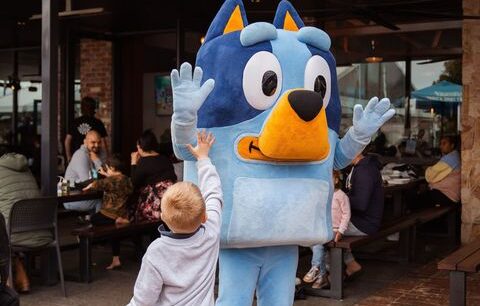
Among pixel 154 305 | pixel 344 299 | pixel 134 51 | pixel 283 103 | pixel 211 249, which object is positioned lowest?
pixel 344 299

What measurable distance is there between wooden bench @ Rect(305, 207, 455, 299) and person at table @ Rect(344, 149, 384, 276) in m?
0.10

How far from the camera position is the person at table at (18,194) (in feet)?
18.9

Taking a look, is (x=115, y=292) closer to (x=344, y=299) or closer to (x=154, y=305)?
(x=344, y=299)

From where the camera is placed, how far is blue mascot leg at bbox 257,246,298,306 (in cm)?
362

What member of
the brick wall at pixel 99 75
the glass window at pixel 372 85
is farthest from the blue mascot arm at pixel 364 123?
the brick wall at pixel 99 75

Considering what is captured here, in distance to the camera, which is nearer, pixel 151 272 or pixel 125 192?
pixel 151 272

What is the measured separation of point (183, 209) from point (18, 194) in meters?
3.49

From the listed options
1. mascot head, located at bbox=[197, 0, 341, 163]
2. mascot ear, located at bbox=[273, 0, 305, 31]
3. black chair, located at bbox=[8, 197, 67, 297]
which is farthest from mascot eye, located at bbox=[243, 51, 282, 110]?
black chair, located at bbox=[8, 197, 67, 297]

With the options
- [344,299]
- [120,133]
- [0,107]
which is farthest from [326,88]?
[0,107]

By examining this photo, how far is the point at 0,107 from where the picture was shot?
14078mm

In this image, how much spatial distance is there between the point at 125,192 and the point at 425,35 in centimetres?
657

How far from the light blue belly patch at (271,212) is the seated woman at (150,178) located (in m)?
3.29

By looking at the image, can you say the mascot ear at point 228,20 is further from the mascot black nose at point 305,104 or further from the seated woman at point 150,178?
the seated woman at point 150,178

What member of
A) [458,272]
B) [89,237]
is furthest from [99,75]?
[458,272]
